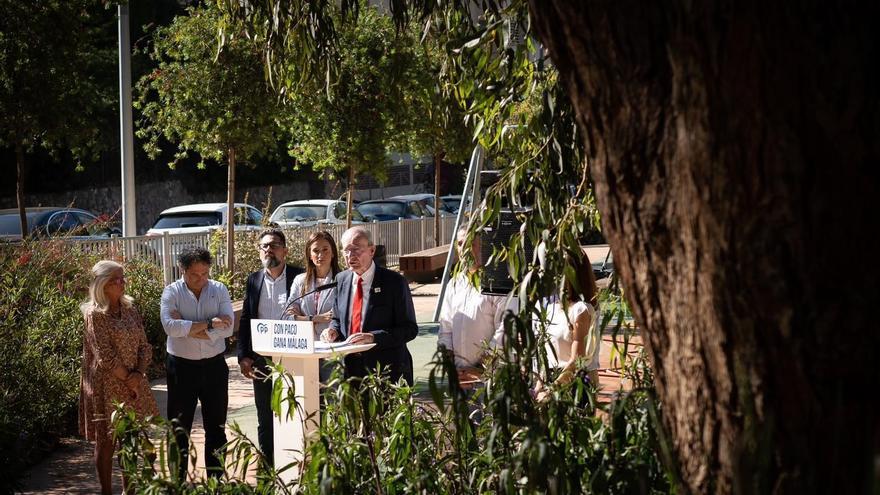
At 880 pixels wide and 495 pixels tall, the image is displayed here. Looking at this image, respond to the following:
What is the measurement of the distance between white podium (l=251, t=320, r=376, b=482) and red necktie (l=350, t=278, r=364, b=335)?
1.23 feet

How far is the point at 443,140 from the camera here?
23.5m

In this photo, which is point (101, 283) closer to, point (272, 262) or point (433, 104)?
point (272, 262)

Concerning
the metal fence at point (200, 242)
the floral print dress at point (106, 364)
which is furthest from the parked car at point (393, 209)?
the floral print dress at point (106, 364)

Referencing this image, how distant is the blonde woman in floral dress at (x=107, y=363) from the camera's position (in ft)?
22.2

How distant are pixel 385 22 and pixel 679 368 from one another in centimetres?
1651

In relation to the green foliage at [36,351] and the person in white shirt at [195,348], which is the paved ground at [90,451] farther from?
the person in white shirt at [195,348]

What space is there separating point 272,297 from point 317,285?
342mm

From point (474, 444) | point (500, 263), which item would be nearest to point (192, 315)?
point (500, 263)

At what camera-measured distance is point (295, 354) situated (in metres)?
6.21

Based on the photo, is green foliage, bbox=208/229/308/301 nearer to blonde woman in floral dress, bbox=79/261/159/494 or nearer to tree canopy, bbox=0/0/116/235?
tree canopy, bbox=0/0/116/235

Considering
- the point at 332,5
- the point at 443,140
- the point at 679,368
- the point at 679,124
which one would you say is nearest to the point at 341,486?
the point at 679,368

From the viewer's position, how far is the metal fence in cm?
1283

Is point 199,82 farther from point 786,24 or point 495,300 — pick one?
point 786,24

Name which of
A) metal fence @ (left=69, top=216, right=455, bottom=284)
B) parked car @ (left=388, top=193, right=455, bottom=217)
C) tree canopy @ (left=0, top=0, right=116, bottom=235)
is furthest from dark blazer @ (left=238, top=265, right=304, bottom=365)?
parked car @ (left=388, top=193, right=455, bottom=217)
